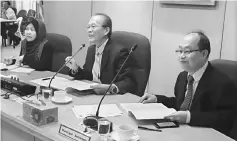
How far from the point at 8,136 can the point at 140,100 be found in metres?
0.81

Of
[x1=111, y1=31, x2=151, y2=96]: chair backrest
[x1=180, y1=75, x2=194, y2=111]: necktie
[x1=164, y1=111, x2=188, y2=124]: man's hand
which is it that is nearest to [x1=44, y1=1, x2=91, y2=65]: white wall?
[x1=111, y1=31, x2=151, y2=96]: chair backrest

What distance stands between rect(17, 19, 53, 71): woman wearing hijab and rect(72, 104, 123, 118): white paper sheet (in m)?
1.12

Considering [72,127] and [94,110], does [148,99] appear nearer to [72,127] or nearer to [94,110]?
[94,110]

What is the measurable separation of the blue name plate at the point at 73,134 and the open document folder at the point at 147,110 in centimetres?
36

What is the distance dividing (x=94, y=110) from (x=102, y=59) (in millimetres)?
830

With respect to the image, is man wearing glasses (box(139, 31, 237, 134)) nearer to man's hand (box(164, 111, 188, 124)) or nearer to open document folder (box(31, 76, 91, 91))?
man's hand (box(164, 111, 188, 124))

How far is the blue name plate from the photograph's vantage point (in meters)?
1.39

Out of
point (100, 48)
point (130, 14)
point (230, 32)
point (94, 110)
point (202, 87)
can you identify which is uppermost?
point (130, 14)

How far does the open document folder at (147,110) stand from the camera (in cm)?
168

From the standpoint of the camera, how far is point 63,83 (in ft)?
7.59

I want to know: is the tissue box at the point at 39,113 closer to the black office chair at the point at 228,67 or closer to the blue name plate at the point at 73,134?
the blue name plate at the point at 73,134

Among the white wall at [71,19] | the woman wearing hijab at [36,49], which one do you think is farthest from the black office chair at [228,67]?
the white wall at [71,19]

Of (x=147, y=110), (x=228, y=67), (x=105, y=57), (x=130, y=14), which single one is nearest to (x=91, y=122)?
(x=147, y=110)

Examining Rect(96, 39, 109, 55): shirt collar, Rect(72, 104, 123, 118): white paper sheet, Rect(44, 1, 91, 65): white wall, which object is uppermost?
Rect(44, 1, 91, 65): white wall
